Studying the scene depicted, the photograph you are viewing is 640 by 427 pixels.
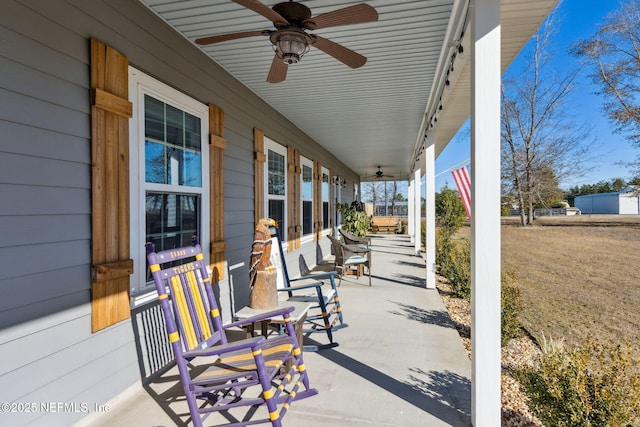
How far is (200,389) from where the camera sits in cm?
180

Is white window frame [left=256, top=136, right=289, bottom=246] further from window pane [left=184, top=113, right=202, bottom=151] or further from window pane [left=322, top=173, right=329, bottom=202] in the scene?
window pane [left=322, top=173, right=329, bottom=202]

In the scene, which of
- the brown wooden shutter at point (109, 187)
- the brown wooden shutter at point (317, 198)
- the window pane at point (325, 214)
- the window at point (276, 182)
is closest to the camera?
the brown wooden shutter at point (109, 187)

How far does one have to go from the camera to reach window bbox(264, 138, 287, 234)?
15.9 feet

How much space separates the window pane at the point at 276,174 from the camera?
498cm

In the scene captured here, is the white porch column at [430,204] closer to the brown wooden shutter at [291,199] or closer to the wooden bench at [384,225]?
the brown wooden shutter at [291,199]

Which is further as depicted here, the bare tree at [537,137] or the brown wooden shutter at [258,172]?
the bare tree at [537,137]

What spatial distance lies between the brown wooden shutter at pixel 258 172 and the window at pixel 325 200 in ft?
13.4

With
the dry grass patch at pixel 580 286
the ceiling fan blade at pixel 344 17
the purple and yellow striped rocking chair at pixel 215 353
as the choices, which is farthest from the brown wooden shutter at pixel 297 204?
the ceiling fan blade at pixel 344 17

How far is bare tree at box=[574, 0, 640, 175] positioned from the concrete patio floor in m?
12.2

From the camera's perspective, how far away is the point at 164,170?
106 inches

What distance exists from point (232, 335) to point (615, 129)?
14645 millimetres

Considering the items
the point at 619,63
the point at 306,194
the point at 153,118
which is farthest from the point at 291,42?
the point at 619,63

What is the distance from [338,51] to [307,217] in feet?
16.4

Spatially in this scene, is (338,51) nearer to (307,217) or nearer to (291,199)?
(291,199)
